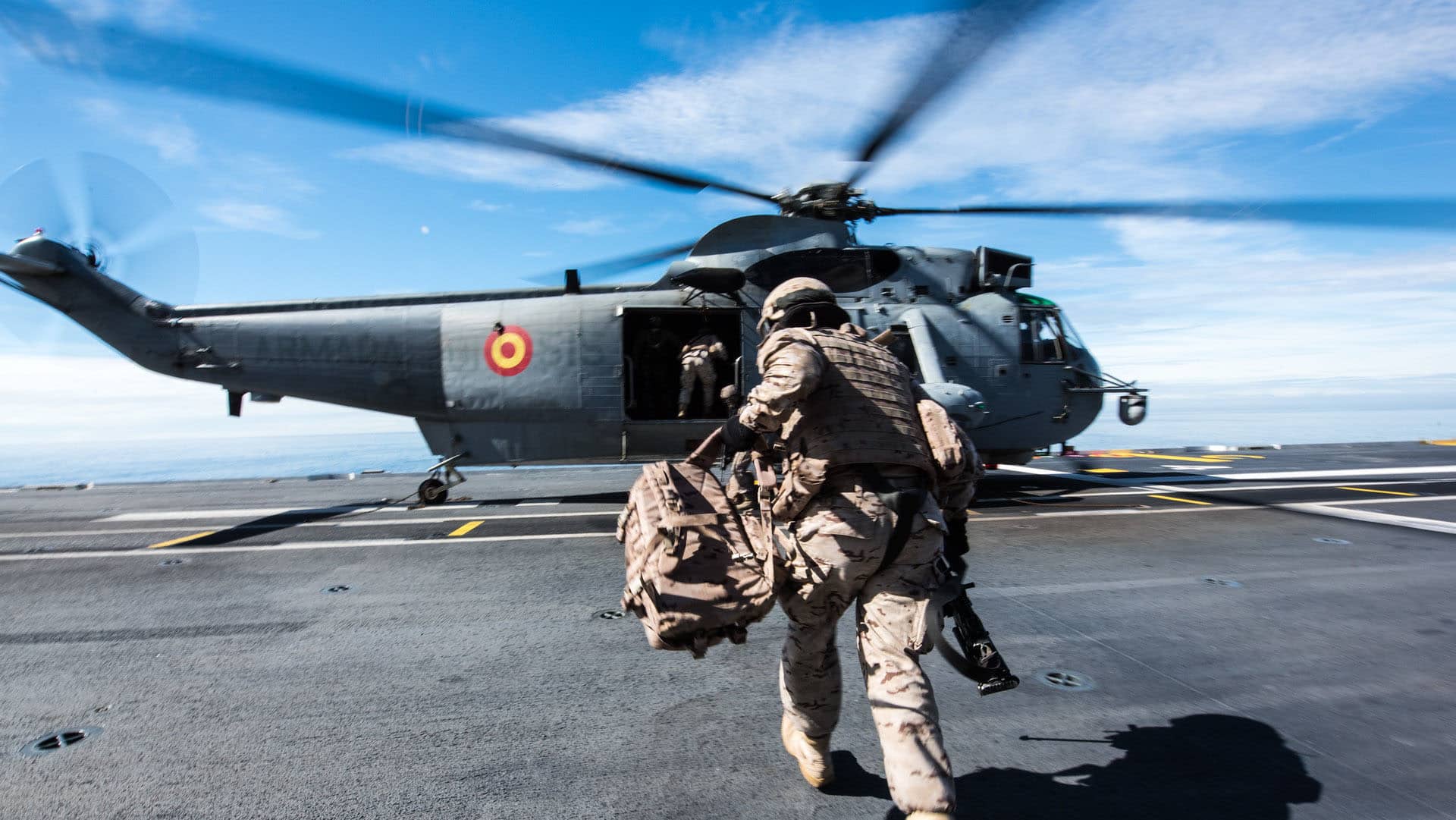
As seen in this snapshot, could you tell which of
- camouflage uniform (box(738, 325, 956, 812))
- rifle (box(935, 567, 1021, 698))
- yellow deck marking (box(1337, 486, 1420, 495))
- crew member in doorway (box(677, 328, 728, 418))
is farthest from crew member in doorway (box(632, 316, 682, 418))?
yellow deck marking (box(1337, 486, 1420, 495))

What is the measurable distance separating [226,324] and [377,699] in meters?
8.73

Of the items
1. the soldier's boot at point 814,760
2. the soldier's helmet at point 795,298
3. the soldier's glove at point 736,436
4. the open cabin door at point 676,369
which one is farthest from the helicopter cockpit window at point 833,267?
the soldier's boot at point 814,760

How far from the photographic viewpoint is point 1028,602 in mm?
5020

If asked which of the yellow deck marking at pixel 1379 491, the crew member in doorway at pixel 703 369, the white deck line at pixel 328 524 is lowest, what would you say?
the yellow deck marking at pixel 1379 491

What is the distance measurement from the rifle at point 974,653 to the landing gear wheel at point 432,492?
9261mm

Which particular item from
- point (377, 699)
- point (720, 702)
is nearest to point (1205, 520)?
point (720, 702)

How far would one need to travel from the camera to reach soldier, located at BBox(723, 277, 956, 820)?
2479mm

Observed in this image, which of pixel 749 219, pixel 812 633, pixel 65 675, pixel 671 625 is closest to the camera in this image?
pixel 671 625

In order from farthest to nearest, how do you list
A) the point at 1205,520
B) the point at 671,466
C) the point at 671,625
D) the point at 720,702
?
the point at 1205,520, the point at 720,702, the point at 671,466, the point at 671,625

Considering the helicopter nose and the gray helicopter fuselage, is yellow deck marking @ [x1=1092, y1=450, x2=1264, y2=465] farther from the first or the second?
the helicopter nose

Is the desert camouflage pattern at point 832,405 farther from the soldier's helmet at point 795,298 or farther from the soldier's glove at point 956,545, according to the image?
the soldier's glove at point 956,545

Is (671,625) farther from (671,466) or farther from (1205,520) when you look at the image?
(1205,520)

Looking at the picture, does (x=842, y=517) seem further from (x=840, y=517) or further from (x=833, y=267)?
(x=833, y=267)

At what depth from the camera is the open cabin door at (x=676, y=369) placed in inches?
378
